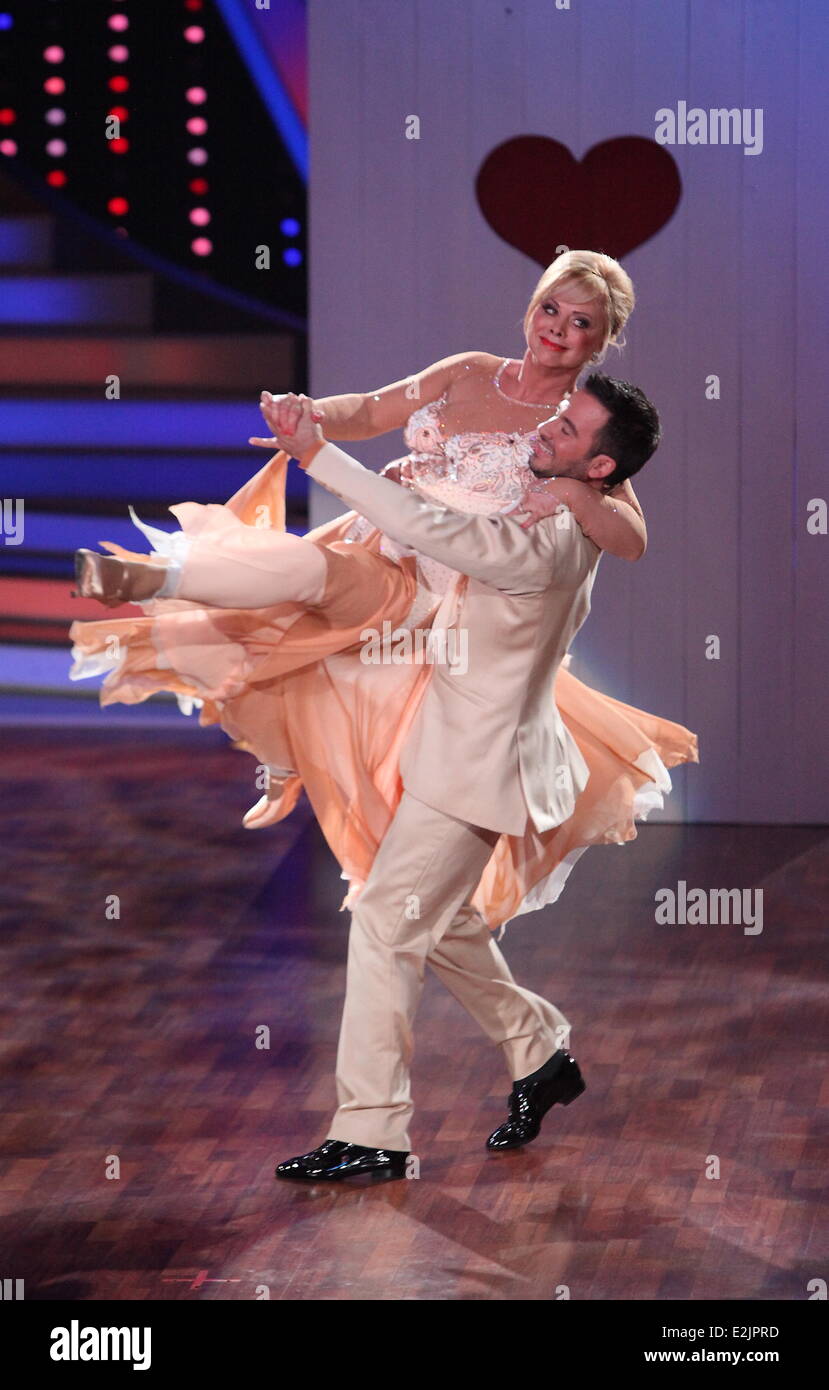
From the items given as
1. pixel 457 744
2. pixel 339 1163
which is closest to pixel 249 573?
pixel 457 744

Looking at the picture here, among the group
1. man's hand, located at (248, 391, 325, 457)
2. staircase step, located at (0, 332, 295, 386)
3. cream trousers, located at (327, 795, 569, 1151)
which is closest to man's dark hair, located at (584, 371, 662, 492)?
man's hand, located at (248, 391, 325, 457)

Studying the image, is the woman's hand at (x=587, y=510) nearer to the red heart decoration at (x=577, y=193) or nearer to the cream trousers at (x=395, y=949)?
the cream trousers at (x=395, y=949)

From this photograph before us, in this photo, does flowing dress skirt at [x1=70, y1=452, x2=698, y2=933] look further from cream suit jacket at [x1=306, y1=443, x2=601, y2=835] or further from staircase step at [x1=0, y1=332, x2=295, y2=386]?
staircase step at [x1=0, y1=332, x2=295, y2=386]

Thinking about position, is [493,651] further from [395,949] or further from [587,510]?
[395,949]

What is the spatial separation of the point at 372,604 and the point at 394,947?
2.02ft

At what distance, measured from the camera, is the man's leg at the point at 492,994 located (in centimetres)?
352

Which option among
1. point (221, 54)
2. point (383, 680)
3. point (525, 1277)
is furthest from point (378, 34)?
point (525, 1277)

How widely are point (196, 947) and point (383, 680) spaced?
5.17ft

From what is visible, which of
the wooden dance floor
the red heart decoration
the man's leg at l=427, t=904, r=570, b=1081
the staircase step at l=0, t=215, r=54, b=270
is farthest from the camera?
the staircase step at l=0, t=215, r=54, b=270

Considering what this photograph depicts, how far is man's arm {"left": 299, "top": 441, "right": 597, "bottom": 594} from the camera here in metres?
3.10

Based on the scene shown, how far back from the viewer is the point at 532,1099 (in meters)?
3.58

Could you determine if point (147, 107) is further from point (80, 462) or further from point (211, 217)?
point (80, 462)

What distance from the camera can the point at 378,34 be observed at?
248 inches

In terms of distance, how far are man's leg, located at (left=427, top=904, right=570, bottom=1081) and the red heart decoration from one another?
10.9 ft
